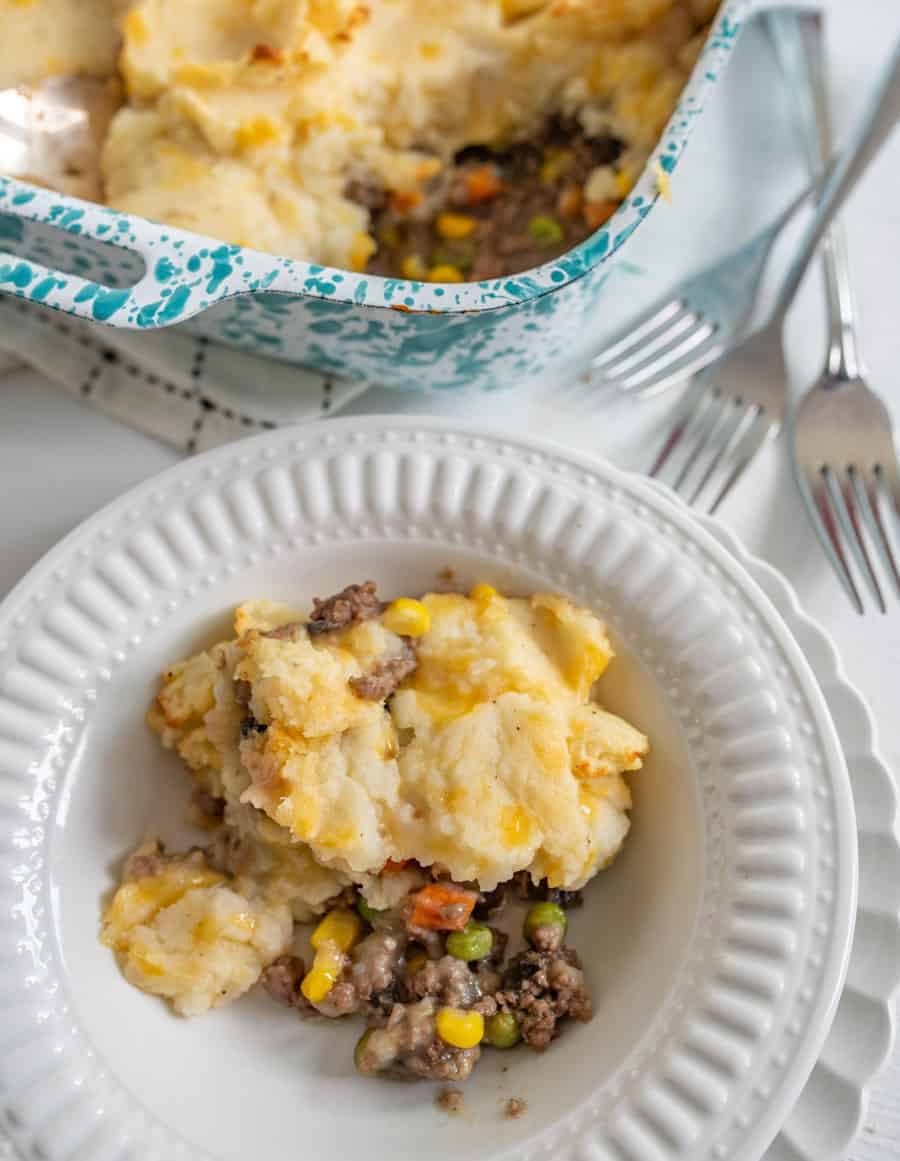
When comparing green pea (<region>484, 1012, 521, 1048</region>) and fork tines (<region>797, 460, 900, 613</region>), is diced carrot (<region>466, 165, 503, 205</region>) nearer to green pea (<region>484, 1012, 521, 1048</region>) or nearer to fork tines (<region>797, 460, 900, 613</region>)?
fork tines (<region>797, 460, 900, 613</region>)

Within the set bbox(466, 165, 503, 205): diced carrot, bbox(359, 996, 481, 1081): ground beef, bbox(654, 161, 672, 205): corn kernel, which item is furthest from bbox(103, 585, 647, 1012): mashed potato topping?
bbox(466, 165, 503, 205): diced carrot

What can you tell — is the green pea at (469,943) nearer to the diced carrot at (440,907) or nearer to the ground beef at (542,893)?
the diced carrot at (440,907)

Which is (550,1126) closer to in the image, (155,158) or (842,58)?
(155,158)

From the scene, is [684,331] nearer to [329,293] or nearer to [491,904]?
[329,293]

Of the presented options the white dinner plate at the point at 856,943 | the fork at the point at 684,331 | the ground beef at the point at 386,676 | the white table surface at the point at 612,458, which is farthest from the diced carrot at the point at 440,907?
the fork at the point at 684,331

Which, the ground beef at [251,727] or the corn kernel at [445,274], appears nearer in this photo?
the ground beef at [251,727]

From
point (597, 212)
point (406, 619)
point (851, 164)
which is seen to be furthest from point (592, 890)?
point (851, 164)
